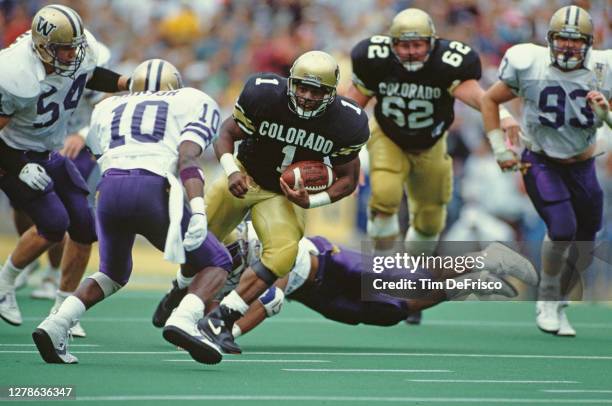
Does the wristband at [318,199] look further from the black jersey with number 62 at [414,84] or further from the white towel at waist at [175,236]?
the black jersey with number 62 at [414,84]

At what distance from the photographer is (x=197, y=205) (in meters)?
6.29

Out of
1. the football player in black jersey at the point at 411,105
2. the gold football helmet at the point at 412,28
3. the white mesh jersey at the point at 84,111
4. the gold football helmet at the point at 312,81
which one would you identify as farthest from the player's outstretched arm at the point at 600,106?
the white mesh jersey at the point at 84,111

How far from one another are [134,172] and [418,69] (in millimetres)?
2932

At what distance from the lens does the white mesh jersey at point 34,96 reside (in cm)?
737

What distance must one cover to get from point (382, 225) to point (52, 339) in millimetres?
3453

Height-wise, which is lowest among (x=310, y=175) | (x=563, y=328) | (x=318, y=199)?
(x=563, y=328)

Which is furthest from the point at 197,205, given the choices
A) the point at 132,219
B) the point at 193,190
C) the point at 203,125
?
the point at 203,125

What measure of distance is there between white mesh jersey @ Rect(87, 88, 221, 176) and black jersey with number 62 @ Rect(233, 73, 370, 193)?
0.38 metres

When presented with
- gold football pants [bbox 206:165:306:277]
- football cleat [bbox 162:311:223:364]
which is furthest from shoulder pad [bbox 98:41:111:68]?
football cleat [bbox 162:311:223:364]

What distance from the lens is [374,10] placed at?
14.7m

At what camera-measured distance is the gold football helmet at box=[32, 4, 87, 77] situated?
7.29m

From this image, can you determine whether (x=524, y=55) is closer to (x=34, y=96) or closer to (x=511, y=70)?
(x=511, y=70)

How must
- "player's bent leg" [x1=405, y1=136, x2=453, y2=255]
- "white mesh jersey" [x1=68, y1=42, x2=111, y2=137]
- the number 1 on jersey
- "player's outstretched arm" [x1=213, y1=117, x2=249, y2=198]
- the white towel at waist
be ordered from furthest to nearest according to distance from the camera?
"white mesh jersey" [x1=68, y1=42, x2=111, y2=137] → "player's bent leg" [x1=405, y1=136, x2=453, y2=255] → the number 1 on jersey → "player's outstretched arm" [x1=213, y1=117, x2=249, y2=198] → the white towel at waist

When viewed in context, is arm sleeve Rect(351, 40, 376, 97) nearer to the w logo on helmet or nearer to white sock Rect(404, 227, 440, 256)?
white sock Rect(404, 227, 440, 256)
